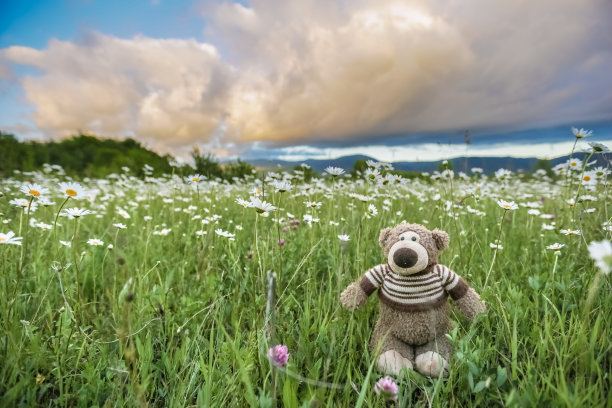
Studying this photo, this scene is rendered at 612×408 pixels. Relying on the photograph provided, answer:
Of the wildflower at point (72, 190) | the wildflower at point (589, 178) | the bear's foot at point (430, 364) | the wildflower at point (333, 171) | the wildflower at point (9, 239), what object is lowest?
the bear's foot at point (430, 364)

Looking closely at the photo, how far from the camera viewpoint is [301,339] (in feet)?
4.67

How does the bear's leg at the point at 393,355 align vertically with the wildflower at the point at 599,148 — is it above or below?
below

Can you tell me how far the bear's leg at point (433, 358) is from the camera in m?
1.33

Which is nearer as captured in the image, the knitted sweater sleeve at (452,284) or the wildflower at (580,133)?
the knitted sweater sleeve at (452,284)

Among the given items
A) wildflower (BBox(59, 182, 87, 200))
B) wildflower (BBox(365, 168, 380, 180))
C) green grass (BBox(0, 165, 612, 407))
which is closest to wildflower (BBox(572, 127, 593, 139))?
green grass (BBox(0, 165, 612, 407))

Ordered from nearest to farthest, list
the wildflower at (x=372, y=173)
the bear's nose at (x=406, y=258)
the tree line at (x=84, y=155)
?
the bear's nose at (x=406, y=258), the wildflower at (x=372, y=173), the tree line at (x=84, y=155)

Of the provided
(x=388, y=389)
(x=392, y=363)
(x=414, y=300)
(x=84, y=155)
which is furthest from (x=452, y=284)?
(x=84, y=155)

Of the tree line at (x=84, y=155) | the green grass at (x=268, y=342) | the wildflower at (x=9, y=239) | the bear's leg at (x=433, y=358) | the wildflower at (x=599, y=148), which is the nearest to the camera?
the green grass at (x=268, y=342)

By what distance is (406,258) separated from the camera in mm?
1448

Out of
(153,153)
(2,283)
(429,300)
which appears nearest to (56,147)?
(153,153)

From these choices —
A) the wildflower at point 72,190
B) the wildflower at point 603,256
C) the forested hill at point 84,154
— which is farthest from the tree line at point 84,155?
the wildflower at point 603,256

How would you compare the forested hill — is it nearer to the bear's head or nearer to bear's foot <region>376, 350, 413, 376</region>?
the bear's head

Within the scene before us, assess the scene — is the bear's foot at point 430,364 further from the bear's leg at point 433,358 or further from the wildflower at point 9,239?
the wildflower at point 9,239

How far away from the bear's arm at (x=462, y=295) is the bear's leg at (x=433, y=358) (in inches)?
6.7
